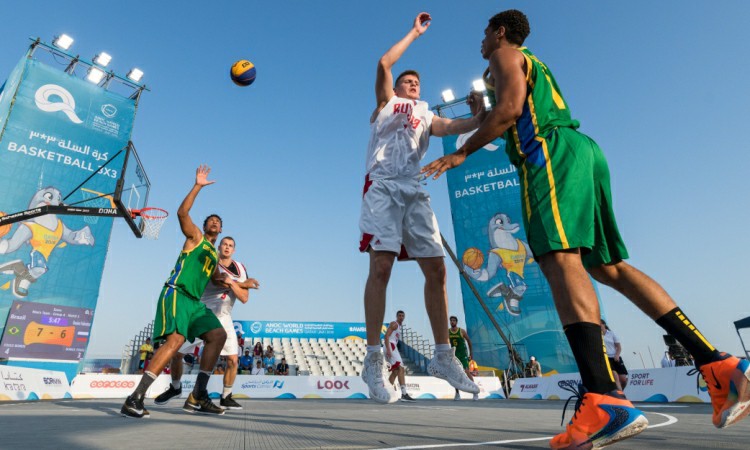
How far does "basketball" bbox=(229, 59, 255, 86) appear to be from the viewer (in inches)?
281

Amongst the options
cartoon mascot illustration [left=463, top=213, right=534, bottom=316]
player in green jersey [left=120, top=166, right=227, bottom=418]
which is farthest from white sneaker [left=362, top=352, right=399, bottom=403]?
cartoon mascot illustration [left=463, top=213, right=534, bottom=316]

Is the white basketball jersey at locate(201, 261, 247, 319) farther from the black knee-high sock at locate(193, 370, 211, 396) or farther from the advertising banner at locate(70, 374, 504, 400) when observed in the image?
the advertising banner at locate(70, 374, 504, 400)

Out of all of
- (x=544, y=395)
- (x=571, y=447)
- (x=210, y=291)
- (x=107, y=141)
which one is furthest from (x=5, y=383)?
(x=107, y=141)

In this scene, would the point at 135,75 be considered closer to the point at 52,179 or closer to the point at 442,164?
the point at 52,179

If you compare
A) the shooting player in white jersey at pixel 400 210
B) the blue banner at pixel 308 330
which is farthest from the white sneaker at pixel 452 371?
the blue banner at pixel 308 330

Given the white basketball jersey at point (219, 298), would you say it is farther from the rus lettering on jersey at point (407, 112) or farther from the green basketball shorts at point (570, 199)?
the green basketball shorts at point (570, 199)

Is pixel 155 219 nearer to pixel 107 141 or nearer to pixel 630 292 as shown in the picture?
pixel 630 292

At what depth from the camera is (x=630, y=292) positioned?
2197mm

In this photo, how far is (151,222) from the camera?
12.0 meters

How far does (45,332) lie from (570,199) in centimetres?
2186

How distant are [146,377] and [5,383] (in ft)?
24.2

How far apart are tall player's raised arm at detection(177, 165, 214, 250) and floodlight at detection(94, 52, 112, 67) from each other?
24.6 meters

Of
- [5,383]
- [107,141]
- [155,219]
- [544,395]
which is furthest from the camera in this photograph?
[107,141]

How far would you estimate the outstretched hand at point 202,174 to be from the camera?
4809 mm
